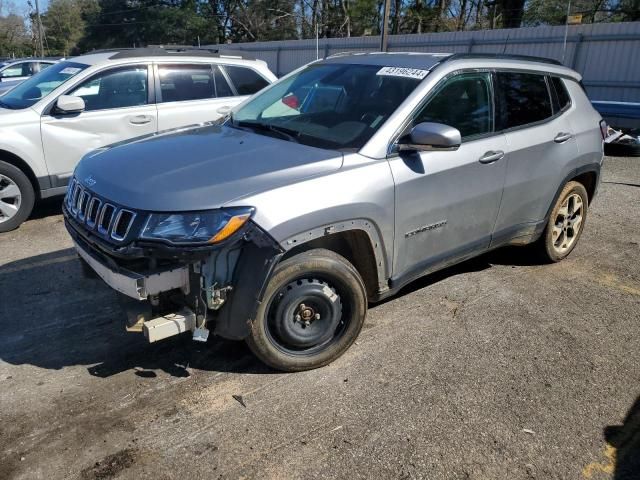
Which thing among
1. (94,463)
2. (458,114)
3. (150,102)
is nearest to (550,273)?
(458,114)

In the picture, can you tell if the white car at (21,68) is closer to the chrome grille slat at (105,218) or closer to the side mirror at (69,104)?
the side mirror at (69,104)

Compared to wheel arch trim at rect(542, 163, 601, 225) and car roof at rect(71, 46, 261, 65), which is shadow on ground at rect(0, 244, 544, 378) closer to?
wheel arch trim at rect(542, 163, 601, 225)

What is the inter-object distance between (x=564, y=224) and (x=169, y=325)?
3752 mm

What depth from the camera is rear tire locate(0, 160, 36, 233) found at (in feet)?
18.8

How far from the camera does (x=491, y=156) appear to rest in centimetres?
394

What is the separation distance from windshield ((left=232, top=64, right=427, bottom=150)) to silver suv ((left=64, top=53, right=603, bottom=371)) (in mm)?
14

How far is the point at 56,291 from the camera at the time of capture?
14.5 ft

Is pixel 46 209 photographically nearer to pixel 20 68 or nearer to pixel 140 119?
pixel 140 119

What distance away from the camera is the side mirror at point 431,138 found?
329cm

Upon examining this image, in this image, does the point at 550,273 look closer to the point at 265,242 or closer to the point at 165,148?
the point at 265,242

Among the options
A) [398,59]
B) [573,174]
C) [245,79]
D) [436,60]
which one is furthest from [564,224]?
[245,79]

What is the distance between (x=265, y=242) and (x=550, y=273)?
3158 mm

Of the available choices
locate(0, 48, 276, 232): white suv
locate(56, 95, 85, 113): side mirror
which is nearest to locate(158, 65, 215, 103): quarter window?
locate(0, 48, 276, 232): white suv

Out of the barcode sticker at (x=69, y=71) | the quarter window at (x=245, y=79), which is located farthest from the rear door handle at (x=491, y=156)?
the barcode sticker at (x=69, y=71)
